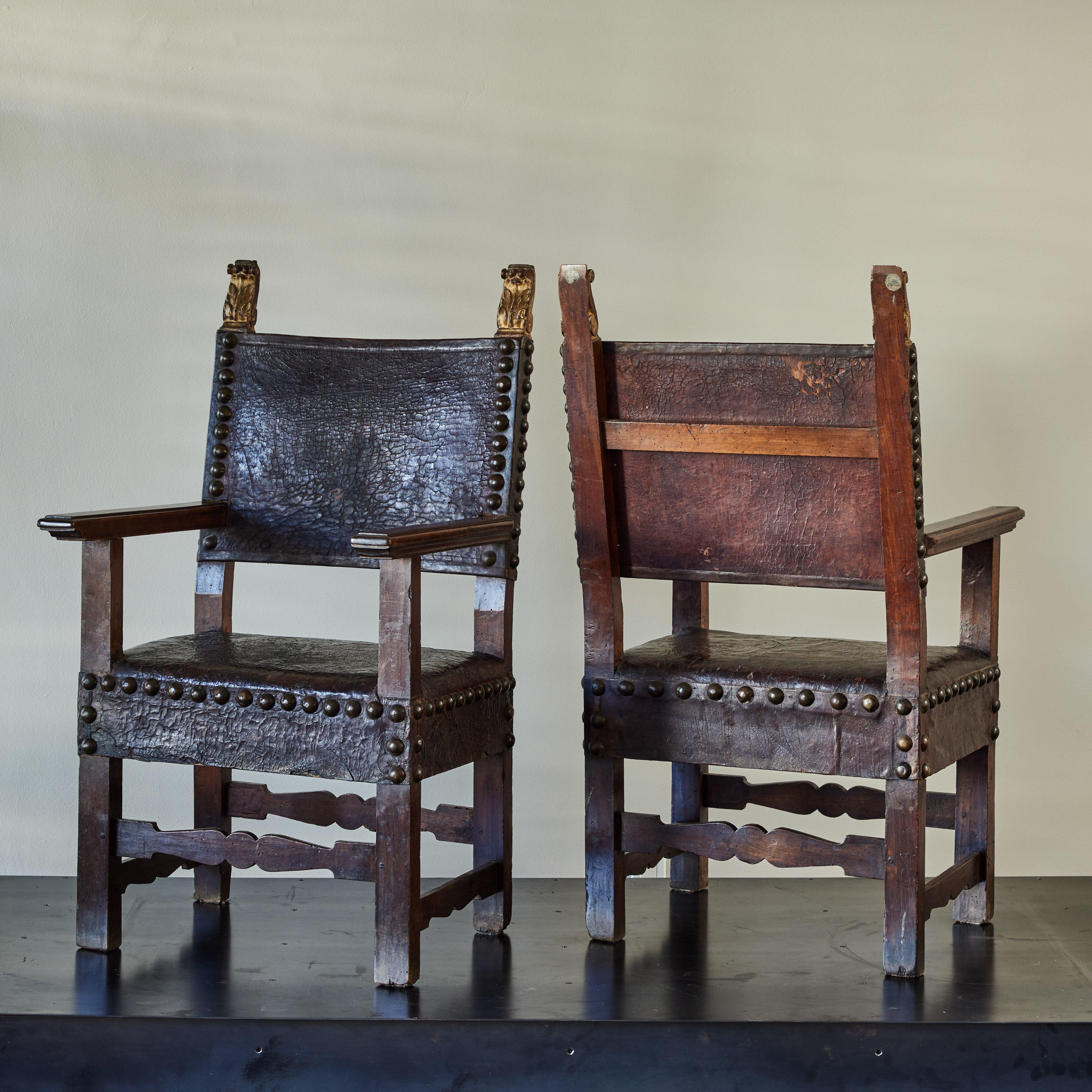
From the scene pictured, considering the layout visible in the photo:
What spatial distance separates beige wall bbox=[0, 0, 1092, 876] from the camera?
339 cm

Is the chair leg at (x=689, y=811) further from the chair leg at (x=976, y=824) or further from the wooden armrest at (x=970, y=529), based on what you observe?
the wooden armrest at (x=970, y=529)

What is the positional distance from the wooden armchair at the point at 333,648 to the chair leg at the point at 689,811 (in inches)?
17.1

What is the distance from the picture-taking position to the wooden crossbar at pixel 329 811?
2.70 meters

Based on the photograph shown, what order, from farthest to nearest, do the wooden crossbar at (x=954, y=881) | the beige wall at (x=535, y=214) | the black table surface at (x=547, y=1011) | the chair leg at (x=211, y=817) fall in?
the beige wall at (x=535, y=214) < the chair leg at (x=211, y=817) < the wooden crossbar at (x=954, y=881) < the black table surface at (x=547, y=1011)

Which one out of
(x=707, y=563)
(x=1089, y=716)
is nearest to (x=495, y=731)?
(x=707, y=563)

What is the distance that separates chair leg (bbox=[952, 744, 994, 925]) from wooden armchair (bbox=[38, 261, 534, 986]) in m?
0.85

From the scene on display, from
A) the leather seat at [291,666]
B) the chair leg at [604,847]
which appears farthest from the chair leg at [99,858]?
the chair leg at [604,847]

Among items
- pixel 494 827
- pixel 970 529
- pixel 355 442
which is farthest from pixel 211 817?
pixel 970 529

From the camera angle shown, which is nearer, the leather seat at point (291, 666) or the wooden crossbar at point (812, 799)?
the leather seat at point (291, 666)

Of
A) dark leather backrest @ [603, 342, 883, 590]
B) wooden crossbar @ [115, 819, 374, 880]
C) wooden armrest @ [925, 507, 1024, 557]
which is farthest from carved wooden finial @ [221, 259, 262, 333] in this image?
wooden armrest @ [925, 507, 1024, 557]

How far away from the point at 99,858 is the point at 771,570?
4.12ft

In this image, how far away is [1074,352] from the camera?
342 centimetres

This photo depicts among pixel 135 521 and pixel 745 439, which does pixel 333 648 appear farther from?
pixel 745 439

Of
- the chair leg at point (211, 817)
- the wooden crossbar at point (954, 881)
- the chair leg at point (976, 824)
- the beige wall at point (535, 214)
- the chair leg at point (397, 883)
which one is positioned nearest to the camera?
the chair leg at point (397, 883)
